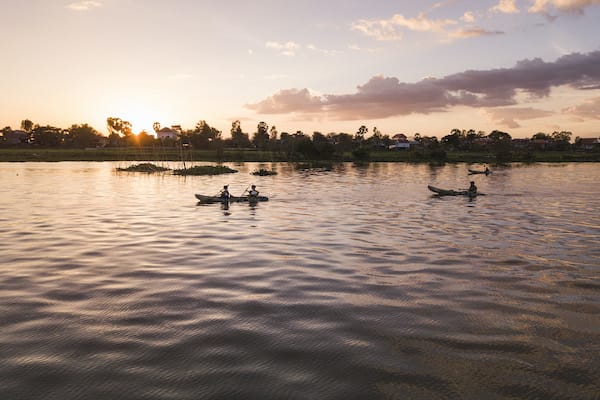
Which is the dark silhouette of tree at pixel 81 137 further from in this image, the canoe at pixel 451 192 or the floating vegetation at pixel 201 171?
the canoe at pixel 451 192

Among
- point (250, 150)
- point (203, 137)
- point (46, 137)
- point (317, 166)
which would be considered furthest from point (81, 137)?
point (317, 166)

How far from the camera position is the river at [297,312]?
25.1ft

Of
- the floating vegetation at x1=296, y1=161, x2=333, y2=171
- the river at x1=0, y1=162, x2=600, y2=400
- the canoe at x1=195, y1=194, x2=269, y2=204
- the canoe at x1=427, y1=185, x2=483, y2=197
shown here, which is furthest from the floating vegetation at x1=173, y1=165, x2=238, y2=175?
the river at x1=0, y1=162, x2=600, y2=400

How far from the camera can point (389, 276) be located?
14562 millimetres

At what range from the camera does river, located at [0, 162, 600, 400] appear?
25.1 ft

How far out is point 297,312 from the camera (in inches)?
436

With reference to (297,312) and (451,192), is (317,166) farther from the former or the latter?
(297,312)

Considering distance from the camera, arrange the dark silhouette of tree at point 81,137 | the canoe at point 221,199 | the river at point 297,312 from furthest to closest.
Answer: the dark silhouette of tree at point 81,137, the canoe at point 221,199, the river at point 297,312

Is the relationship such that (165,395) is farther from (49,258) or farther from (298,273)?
(49,258)

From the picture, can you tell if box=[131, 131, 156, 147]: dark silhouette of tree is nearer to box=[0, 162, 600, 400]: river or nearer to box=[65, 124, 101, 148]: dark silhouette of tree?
box=[65, 124, 101, 148]: dark silhouette of tree

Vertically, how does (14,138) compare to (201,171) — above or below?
above

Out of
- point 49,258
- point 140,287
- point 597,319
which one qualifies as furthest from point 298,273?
point 49,258

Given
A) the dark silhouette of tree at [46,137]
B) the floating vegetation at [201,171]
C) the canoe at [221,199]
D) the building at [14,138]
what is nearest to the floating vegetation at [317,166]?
the floating vegetation at [201,171]

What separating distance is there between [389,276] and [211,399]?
901 centimetres
